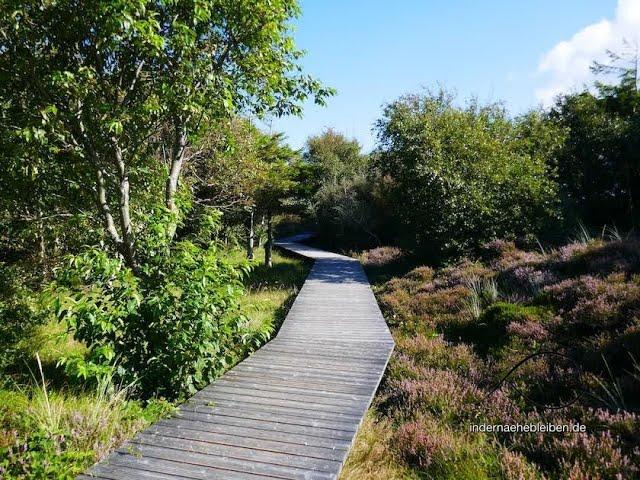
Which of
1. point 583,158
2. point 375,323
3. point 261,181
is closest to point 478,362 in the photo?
point 375,323

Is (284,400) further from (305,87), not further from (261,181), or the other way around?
(261,181)

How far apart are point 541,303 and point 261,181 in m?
11.5

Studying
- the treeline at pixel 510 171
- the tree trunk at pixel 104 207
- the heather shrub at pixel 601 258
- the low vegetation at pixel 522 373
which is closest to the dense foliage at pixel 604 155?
the treeline at pixel 510 171

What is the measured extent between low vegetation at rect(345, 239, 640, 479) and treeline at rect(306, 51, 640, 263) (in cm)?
378

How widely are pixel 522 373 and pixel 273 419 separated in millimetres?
3914

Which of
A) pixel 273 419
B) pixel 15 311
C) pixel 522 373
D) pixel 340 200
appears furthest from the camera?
pixel 340 200

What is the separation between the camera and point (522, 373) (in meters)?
6.16

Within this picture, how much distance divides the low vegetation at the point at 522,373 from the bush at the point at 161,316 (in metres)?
2.38

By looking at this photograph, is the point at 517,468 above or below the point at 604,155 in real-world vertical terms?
below

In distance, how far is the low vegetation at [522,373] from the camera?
4.32 metres

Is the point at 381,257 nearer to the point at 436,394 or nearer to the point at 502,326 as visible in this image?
the point at 502,326

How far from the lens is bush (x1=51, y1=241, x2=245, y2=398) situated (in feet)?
16.0

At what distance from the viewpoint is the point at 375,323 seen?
9.23m

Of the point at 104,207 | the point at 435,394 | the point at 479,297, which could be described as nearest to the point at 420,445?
the point at 435,394
